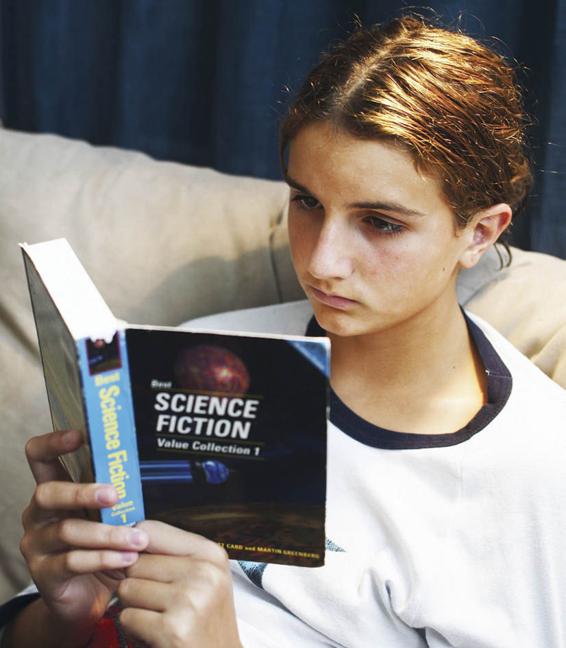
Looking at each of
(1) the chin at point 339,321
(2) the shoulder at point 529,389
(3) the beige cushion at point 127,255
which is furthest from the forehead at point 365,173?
(3) the beige cushion at point 127,255

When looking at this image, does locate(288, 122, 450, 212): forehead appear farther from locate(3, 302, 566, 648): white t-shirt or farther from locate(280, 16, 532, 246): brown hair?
Answer: locate(3, 302, 566, 648): white t-shirt

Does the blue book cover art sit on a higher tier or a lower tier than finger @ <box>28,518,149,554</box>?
higher

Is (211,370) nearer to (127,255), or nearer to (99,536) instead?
(99,536)

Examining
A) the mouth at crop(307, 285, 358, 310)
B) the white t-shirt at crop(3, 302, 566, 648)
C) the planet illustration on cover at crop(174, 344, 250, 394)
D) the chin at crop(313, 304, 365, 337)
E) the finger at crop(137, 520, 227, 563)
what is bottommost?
the white t-shirt at crop(3, 302, 566, 648)

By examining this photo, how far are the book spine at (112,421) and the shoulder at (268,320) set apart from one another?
0.42m

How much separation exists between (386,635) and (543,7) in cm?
92

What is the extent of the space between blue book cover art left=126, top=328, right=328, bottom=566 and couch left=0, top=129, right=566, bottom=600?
590 mm

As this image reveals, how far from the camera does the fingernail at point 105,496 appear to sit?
29.1 inches

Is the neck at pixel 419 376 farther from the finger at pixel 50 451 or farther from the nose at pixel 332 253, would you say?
the finger at pixel 50 451

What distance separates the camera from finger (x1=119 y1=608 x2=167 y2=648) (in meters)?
0.75

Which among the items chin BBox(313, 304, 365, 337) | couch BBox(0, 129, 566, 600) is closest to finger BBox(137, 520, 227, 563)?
chin BBox(313, 304, 365, 337)

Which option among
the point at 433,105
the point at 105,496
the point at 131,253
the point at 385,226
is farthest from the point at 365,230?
the point at 131,253

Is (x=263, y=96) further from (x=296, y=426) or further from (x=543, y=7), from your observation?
(x=296, y=426)

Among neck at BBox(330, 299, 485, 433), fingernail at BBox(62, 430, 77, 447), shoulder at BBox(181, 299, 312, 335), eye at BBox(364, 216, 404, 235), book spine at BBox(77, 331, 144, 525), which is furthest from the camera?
shoulder at BBox(181, 299, 312, 335)
